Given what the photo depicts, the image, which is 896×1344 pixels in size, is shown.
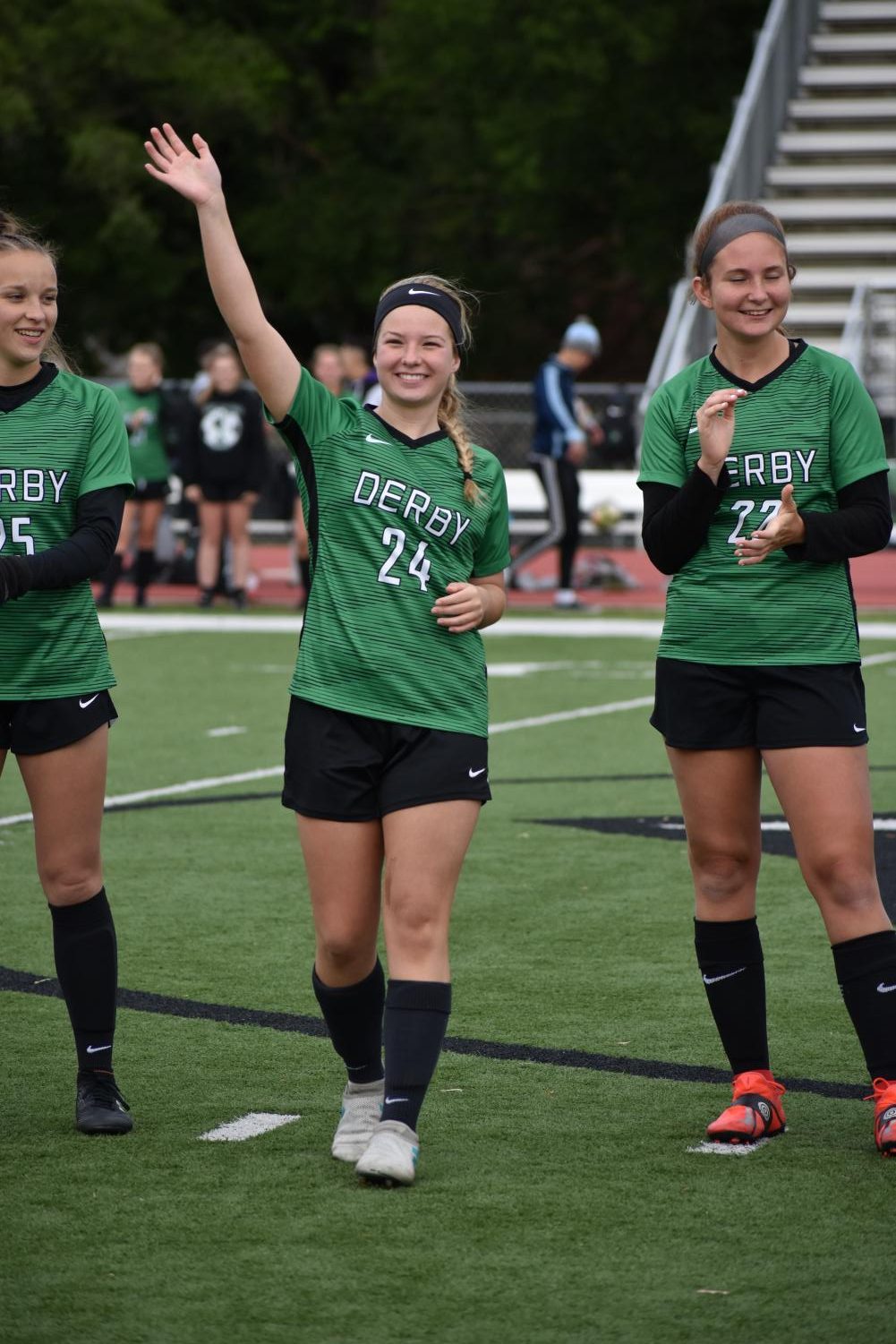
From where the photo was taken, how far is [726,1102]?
5121 millimetres

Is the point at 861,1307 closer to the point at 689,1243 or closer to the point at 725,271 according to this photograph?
the point at 689,1243

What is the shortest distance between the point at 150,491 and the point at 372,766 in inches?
550

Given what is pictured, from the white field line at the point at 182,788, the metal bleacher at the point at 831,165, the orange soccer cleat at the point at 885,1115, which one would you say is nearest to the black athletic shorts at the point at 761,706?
the orange soccer cleat at the point at 885,1115

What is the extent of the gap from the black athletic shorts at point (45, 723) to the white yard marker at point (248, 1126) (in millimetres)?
894

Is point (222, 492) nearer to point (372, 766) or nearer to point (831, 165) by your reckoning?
point (831, 165)

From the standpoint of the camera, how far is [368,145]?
34969mm

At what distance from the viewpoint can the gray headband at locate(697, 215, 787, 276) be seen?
4.72 m

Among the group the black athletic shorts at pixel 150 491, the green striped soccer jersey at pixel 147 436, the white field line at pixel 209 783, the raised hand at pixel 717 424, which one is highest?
the raised hand at pixel 717 424

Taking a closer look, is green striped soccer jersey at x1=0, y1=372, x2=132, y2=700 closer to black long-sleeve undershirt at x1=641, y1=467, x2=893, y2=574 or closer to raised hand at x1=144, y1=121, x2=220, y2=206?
raised hand at x1=144, y1=121, x2=220, y2=206

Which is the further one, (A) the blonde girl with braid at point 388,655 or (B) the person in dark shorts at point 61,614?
(B) the person in dark shorts at point 61,614

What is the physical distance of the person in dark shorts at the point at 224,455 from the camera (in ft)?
57.7

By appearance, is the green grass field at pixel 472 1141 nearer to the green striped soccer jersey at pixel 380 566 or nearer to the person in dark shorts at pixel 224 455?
the green striped soccer jersey at pixel 380 566

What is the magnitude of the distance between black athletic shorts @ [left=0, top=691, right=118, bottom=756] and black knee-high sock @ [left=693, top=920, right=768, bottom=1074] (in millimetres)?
1383

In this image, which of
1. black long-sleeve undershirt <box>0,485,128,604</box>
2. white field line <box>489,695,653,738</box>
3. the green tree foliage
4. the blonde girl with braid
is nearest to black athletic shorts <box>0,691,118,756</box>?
black long-sleeve undershirt <box>0,485,128,604</box>
